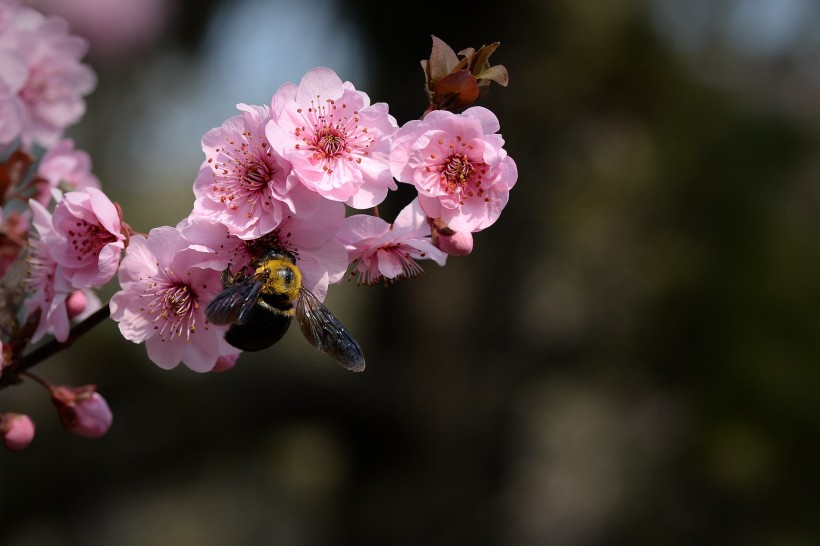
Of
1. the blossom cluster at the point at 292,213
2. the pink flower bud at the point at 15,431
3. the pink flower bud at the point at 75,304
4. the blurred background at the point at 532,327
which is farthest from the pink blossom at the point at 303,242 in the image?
the blurred background at the point at 532,327

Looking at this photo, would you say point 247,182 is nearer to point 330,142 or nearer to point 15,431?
point 330,142

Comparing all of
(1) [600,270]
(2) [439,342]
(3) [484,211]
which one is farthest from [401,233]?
(1) [600,270]

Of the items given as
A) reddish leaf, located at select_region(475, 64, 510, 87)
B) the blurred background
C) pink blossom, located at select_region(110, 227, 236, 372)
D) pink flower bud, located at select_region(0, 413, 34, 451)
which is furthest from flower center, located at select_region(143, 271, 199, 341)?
the blurred background

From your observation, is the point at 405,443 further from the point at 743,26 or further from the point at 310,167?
the point at 310,167

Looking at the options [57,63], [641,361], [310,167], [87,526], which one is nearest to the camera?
[310,167]

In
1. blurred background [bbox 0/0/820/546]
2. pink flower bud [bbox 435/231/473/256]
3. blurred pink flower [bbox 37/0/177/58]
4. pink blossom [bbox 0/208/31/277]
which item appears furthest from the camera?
blurred pink flower [bbox 37/0/177/58]

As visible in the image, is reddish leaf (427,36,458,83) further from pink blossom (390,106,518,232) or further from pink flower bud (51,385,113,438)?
pink flower bud (51,385,113,438)

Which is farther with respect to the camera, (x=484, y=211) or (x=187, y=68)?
(x=187, y=68)
